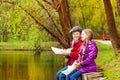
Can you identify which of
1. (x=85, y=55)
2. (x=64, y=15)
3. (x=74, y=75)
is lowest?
(x=74, y=75)

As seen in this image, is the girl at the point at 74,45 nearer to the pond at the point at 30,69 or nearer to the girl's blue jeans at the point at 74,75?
the girl's blue jeans at the point at 74,75

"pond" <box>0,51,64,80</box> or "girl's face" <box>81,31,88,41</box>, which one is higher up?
"girl's face" <box>81,31,88,41</box>

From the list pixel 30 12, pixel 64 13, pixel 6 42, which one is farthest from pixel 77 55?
pixel 6 42

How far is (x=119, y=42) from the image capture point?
15.6 meters

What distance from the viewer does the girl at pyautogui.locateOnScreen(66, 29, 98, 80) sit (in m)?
9.23

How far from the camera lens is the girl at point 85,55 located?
9.23 meters

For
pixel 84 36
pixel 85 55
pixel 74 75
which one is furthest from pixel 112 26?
pixel 74 75

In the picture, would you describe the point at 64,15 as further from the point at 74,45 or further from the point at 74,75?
the point at 74,75

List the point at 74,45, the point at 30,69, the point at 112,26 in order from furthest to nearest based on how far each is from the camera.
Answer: the point at 30,69
the point at 112,26
the point at 74,45

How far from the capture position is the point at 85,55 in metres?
9.44

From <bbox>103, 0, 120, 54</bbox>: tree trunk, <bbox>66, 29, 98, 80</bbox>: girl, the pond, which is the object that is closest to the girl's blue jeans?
<bbox>66, 29, 98, 80</bbox>: girl

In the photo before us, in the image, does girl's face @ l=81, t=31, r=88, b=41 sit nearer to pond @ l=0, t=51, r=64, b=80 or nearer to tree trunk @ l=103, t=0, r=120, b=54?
tree trunk @ l=103, t=0, r=120, b=54

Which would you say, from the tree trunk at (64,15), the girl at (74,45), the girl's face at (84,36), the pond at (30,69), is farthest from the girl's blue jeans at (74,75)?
the tree trunk at (64,15)

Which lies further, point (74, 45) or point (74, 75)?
point (74, 45)
